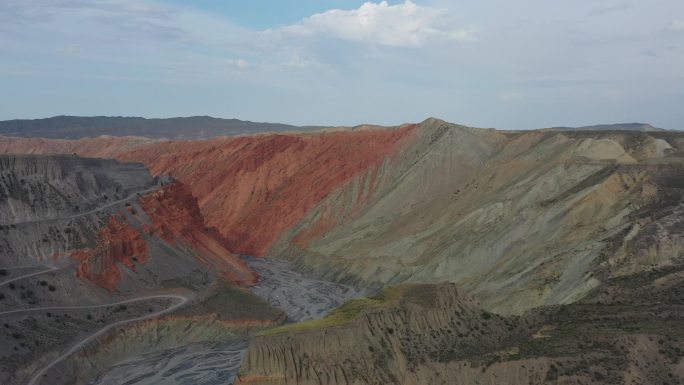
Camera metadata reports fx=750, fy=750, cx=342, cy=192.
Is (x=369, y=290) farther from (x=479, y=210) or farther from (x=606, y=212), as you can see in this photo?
(x=606, y=212)

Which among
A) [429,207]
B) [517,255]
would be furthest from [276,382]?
[429,207]

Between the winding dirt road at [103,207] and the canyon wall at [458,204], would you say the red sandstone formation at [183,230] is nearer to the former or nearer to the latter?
the winding dirt road at [103,207]

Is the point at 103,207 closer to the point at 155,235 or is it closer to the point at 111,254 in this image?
the point at 155,235

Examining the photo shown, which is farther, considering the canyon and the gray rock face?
the gray rock face

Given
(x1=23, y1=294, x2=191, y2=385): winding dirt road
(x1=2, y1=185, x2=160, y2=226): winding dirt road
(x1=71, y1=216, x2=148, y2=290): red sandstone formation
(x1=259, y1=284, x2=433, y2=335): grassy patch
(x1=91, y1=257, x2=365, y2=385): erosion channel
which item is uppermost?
(x1=2, y1=185, x2=160, y2=226): winding dirt road

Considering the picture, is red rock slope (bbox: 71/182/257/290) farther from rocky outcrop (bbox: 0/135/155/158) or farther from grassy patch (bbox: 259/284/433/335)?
rocky outcrop (bbox: 0/135/155/158)

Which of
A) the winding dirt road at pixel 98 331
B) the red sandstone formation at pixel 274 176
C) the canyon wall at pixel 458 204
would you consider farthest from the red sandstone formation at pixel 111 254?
the red sandstone formation at pixel 274 176

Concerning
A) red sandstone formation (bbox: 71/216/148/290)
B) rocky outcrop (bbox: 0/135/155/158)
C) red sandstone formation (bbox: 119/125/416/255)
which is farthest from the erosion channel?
rocky outcrop (bbox: 0/135/155/158)
